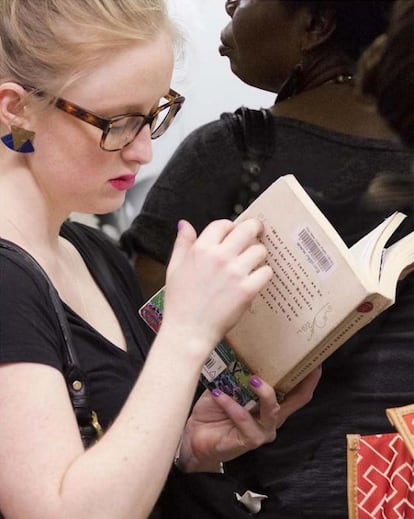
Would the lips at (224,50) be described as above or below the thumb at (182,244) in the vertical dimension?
above

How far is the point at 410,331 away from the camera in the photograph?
1.36 meters

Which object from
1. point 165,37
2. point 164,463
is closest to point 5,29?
point 165,37

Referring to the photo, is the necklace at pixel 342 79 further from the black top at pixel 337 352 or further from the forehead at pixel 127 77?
the forehead at pixel 127 77

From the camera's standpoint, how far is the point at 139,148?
→ 1094mm

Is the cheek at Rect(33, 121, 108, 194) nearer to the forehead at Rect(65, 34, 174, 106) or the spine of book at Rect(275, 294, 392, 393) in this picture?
→ the forehead at Rect(65, 34, 174, 106)

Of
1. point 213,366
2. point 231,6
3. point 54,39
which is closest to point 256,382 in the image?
point 213,366

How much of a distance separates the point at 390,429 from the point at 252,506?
277 mm

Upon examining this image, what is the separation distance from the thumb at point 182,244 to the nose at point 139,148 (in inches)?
5.7

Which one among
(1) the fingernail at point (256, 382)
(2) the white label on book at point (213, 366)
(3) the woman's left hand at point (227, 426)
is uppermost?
(1) the fingernail at point (256, 382)

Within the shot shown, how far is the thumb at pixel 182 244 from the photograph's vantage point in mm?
995

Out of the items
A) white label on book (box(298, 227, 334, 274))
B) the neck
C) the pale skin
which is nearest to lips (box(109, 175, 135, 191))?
the pale skin

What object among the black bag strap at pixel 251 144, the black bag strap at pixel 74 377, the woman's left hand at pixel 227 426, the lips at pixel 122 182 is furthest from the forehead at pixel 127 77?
the woman's left hand at pixel 227 426

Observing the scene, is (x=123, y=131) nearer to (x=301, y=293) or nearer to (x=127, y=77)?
(x=127, y=77)

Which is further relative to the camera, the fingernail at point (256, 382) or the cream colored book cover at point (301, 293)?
the fingernail at point (256, 382)
